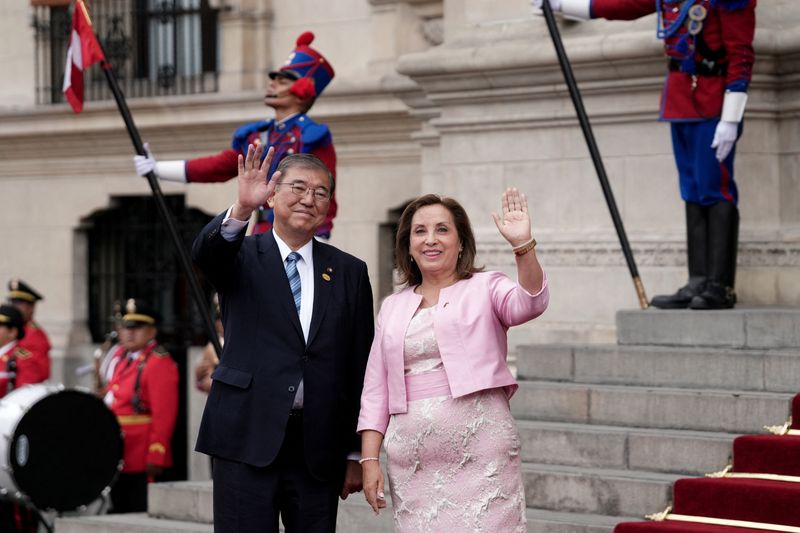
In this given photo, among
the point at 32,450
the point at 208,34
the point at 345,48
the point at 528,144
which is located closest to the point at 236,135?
the point at 528,144

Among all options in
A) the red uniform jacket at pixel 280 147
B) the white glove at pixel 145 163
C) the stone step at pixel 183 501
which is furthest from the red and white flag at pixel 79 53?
the stone step at pixel 183 501

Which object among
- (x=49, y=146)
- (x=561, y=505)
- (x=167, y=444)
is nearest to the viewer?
(x=561, y=505)

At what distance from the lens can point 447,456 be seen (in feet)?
20.5

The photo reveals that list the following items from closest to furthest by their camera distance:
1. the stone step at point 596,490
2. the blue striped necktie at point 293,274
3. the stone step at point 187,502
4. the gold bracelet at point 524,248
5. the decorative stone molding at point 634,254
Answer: the gold bracelet at point 524,248 → the blue striped necktie at point 293,274 → the stone step at point 596,490 → the stone step at point 187,502 → the decorative stone molding at point 634,254

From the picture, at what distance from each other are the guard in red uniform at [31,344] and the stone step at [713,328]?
6.01 m

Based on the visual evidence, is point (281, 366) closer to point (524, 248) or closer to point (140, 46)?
point (524, 248)

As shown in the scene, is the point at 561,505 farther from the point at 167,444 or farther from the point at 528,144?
the point at 167,444

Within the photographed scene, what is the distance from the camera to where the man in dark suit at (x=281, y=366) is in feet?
21.0

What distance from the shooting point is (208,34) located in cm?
1572

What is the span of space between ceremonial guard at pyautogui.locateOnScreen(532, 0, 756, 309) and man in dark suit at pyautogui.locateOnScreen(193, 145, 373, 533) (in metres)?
3.31

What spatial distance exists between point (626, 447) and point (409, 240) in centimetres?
248

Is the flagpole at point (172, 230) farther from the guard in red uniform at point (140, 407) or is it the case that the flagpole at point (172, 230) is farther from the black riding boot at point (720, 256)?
the guard in red uniform at point (140, 407)

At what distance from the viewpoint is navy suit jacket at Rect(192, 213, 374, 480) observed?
6.39m

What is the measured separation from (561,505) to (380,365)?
2336 millimetres
